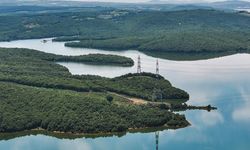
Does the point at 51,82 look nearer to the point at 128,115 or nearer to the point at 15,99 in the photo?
the point at 15,99

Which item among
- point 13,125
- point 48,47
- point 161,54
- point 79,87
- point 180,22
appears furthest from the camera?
point 180,22

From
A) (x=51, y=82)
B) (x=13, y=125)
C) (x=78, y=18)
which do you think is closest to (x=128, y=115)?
(x=13, y=125)

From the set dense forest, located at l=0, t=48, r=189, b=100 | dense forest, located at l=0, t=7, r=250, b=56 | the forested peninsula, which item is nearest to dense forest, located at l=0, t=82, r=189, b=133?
the forested peninsula

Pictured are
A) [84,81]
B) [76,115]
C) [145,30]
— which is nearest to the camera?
[76,115]

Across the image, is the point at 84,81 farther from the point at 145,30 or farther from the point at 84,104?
the point at 145,30

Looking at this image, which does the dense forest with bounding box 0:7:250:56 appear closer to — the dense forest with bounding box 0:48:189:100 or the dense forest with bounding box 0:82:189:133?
the dense forest with bounding box 0:48:189:100

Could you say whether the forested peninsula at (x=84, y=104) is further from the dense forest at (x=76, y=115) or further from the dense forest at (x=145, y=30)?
the dense forest at (x=145, y=30)

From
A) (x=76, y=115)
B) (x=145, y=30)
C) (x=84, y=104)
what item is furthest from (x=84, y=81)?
(x=145, y=30)
